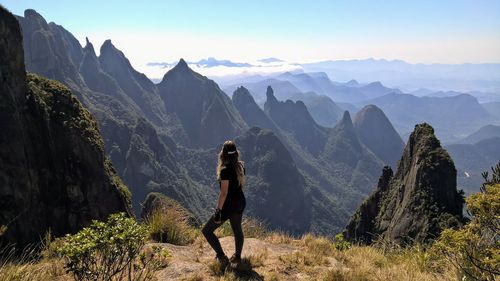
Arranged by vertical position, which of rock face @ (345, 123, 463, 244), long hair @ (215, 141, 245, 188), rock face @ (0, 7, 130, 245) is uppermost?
long hair @ (215, 141, 245, 188)

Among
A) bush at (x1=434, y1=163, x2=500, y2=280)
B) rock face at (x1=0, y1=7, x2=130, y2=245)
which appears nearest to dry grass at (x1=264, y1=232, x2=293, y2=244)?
bush at (x1=434, y1=163, x2=500, y2=280)

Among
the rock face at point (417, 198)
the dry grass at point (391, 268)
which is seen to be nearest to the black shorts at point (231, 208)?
the dry grass at point (391, 268)

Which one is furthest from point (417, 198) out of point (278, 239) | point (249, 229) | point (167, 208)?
point (167, 208)

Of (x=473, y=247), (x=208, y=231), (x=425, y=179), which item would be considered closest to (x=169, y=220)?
(x=208, y=231)

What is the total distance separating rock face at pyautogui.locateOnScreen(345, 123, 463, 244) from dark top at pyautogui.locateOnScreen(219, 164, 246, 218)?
4132 centimetres

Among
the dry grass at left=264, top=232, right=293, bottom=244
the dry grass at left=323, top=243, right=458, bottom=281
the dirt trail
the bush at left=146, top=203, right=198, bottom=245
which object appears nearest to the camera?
the dry grass at left=323, top=243, right=458, bottom=281

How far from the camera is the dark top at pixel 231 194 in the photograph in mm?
9414

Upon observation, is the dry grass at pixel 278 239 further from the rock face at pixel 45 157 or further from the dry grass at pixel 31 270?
the rock face at pixel 45 157

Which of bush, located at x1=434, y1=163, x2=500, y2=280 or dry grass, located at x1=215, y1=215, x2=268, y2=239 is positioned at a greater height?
bush, located at x1=434, y1=163, x2=500, y2=280

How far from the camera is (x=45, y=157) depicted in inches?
1474

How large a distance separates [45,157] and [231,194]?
3313 cm

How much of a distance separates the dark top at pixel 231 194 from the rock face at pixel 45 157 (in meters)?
26.3

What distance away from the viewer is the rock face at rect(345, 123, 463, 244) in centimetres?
5465

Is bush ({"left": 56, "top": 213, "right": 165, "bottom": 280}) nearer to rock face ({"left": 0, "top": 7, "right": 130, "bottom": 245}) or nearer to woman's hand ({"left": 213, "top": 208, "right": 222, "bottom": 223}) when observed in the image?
woman's hand ({"left": 213, "top": 208, "right": 222, "bottom": 223})
